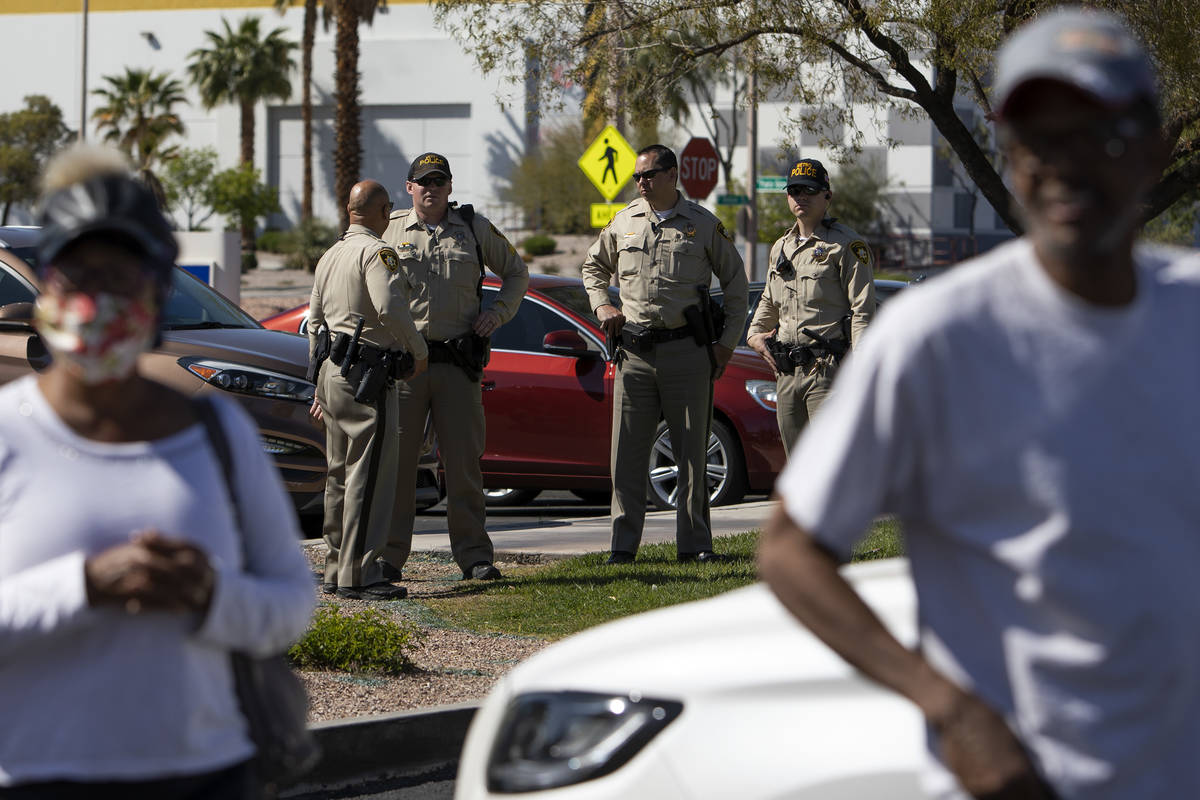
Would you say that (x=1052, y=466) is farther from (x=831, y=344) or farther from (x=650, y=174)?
(x=831, y=344)

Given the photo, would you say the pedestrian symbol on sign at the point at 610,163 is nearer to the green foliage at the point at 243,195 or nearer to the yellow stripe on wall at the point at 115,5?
the green foliage at the point at 243,195

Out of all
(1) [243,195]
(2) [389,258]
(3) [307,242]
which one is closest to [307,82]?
(1) [243,195]

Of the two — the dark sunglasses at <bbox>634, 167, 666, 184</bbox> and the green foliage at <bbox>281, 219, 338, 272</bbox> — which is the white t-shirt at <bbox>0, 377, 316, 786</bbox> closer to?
the dark sunglasses at <bbox>634, 167, 666, 184</bbox>

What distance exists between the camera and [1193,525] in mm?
1902

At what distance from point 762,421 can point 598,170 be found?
659 centimetres

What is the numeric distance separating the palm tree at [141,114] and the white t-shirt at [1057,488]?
6929 cm

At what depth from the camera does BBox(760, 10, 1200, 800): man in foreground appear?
1875mm

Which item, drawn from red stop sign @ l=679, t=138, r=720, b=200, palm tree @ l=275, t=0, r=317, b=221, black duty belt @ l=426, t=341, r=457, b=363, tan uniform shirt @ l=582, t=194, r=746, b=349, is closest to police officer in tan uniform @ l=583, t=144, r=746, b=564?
tan uniform shirt @ l=582, t=194, r=746, b=349

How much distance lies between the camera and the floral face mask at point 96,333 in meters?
2.21

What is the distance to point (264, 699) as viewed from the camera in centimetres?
240

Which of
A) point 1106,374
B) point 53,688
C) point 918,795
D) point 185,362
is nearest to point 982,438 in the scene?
point 1106,374

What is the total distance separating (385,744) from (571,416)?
227 inches

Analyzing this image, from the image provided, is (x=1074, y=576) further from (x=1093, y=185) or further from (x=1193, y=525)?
(x=1093, y=185)

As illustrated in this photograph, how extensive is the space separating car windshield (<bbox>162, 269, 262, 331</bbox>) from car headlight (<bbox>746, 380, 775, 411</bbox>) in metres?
3.21
